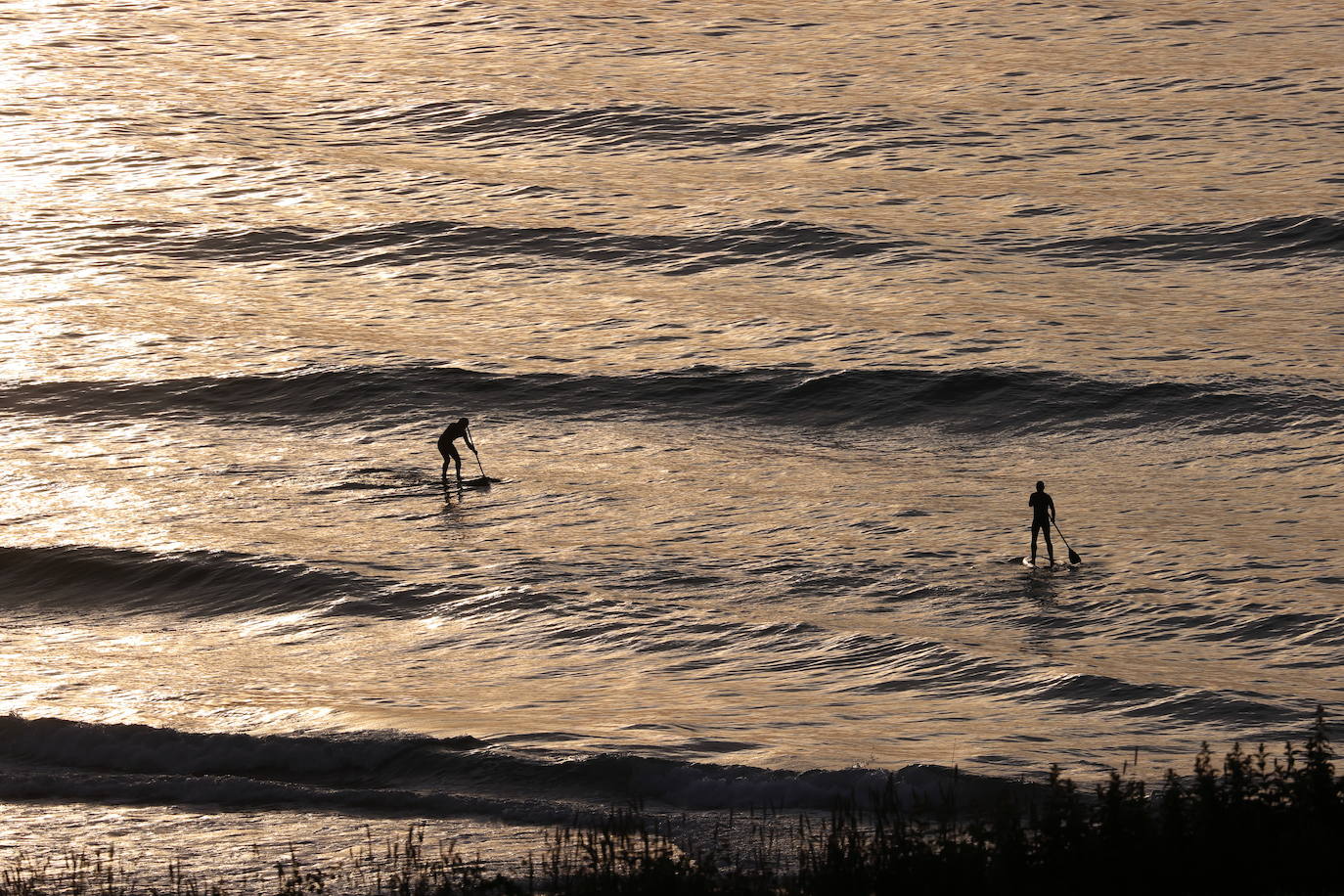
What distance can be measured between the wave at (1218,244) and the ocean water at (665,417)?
0.48 feet

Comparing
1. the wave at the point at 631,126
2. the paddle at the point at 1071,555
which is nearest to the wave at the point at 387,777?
the paddle at the point at 1071,555

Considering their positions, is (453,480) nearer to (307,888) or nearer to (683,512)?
(683,512)

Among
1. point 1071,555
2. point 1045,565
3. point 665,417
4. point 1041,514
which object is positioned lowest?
point 1045,565

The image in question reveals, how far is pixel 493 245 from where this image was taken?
43781mm

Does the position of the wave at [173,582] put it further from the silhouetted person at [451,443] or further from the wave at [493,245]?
the wave at [493,245]

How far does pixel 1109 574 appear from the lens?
2198 cm

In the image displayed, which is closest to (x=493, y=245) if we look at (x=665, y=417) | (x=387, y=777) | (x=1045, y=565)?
(x=665, y=417)

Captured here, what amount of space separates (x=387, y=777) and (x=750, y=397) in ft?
59.3

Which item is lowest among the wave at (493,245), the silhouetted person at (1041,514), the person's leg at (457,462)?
the silhouetted person at (1041,514)

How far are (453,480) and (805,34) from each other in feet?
129

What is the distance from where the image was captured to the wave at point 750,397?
29.8 metres

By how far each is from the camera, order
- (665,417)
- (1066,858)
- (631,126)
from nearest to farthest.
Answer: (1066,858), (665,417), (631,126)

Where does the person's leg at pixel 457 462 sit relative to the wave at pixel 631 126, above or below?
below

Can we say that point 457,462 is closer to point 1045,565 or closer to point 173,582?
point 173,582
